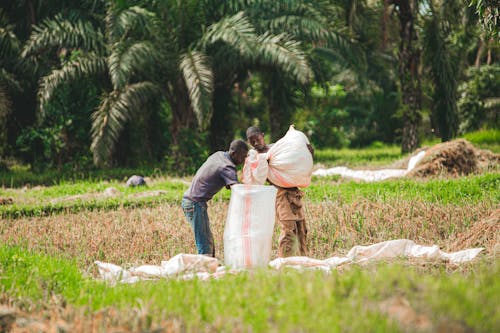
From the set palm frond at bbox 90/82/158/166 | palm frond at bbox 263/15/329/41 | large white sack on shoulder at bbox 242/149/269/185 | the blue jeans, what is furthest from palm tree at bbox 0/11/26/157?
large white sack on shoulder at bbox 242/149/269/185

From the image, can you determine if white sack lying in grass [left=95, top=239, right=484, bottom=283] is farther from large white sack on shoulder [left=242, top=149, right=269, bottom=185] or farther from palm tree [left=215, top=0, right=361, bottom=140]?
palm tree [left=215, top=0, right=361, bottom=140]

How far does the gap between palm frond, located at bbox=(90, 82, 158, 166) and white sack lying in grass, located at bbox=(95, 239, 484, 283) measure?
846 centimetres

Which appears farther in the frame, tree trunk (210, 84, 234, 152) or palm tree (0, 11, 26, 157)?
tree trunk (210, 84, 234, 152)

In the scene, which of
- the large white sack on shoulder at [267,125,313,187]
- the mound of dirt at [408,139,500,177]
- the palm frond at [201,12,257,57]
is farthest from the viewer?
the palm frond at [201,12,257,57]

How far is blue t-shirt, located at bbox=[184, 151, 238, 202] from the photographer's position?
5688 millimetres

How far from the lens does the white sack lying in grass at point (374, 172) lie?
39.4ft

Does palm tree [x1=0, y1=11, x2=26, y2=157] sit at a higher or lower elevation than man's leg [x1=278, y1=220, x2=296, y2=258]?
higher

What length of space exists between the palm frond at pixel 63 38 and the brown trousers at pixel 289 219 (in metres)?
9.94

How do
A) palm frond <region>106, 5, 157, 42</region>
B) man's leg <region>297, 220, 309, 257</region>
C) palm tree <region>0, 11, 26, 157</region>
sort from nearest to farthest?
man's leg <region>297, 220, 309, 257</region> → palm frond <region>106, 5, 157, 42</region> → palm tree <region>0, 11, 26, 157</region>

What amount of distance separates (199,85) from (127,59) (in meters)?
1.55

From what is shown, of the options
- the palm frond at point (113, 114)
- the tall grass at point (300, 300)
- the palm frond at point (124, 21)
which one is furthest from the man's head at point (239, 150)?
the palm frond at point (124, 21)

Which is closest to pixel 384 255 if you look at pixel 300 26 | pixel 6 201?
pixel 6 201

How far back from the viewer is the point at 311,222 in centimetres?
742

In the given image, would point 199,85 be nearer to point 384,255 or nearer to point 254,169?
point 254,169
